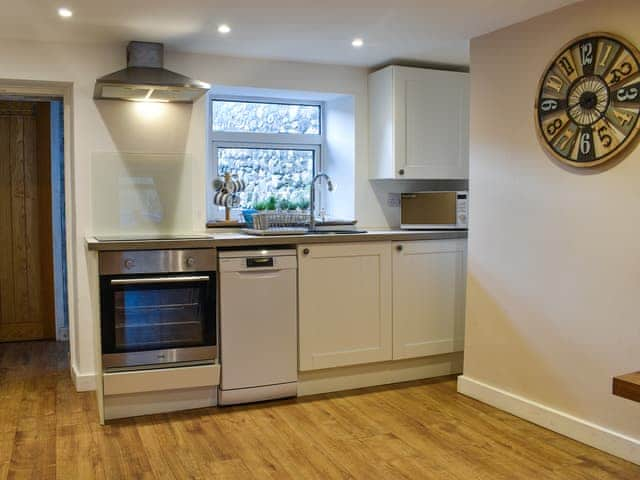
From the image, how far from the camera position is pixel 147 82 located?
351cm

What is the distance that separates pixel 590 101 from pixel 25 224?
4318mm

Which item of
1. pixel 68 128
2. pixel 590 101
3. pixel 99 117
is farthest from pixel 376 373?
pixel 68 128

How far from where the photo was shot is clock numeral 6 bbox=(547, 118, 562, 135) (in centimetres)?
311

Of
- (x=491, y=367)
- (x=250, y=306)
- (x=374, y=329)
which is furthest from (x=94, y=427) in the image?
(x=491, y=367)

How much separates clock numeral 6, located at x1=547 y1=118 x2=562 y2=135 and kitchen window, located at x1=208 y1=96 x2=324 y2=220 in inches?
77.9

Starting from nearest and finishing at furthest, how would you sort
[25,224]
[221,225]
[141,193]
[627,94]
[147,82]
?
[627,94] < [147,82] < [141,193] < [221,225] < [25,224]

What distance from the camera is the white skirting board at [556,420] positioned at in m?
2.87

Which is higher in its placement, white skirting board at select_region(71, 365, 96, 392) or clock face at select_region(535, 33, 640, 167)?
clock face at select_region(535, 33, 640, 167)

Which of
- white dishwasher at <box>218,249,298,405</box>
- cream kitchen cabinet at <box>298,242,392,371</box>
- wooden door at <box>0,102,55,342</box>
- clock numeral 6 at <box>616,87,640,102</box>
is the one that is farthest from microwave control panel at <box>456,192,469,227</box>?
wooden door at <box>0,102,55,342</box>

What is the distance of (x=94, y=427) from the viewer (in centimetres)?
329

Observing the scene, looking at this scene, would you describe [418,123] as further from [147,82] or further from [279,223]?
[147,82]

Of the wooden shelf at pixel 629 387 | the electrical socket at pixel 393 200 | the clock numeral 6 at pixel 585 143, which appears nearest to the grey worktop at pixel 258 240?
the electrical socket at pixel 393 200

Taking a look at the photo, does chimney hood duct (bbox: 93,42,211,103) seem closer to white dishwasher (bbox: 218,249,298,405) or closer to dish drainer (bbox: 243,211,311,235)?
dish drainer (bbox: 243,211,311,235)

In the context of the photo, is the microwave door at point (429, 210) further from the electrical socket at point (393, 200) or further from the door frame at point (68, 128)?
the door frame at point (68, 128)
